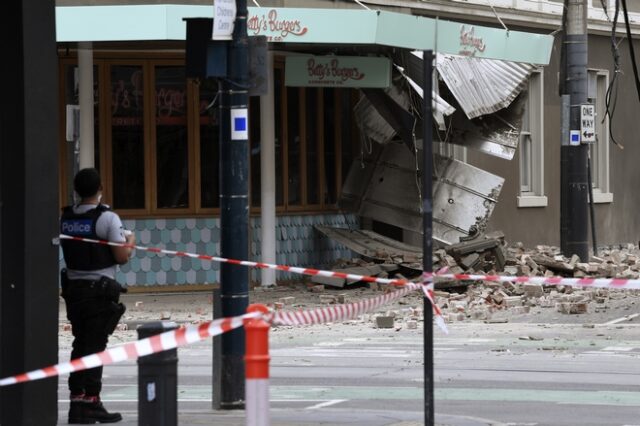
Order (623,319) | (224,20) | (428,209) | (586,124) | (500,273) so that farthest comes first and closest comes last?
(586,124) < (500,273) < (623,319) < (224,20) < (428,209)

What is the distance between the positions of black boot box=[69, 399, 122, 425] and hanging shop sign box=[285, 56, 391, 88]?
39.7 feet

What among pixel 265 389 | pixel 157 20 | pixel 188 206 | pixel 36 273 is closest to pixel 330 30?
pixel 157 20

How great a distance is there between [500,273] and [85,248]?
13.3 metres

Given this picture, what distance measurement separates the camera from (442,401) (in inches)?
448

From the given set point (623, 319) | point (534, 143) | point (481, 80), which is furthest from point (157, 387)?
point (534, 143)

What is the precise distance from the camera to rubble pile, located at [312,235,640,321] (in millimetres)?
19547

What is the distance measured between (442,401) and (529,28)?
59.0 feet

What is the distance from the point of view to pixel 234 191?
34.6 feet

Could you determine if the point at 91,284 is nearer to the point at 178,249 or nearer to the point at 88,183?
the point at 88,183

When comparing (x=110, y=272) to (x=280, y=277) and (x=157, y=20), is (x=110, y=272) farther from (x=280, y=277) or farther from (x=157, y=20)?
(x=280, y=277)

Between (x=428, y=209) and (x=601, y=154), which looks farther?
(x=601, y=154)

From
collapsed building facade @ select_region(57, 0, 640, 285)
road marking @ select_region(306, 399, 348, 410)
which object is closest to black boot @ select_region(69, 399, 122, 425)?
road marking @ select_region(306, 399, 348, 410)

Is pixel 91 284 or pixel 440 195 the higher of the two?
pixel 440 195

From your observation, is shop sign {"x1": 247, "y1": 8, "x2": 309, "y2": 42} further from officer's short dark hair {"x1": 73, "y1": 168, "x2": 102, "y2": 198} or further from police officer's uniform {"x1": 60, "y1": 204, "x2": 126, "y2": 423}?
police officer's uniform {"x1": 60, "y1": 204, "x2": 126, "y2": 423}
